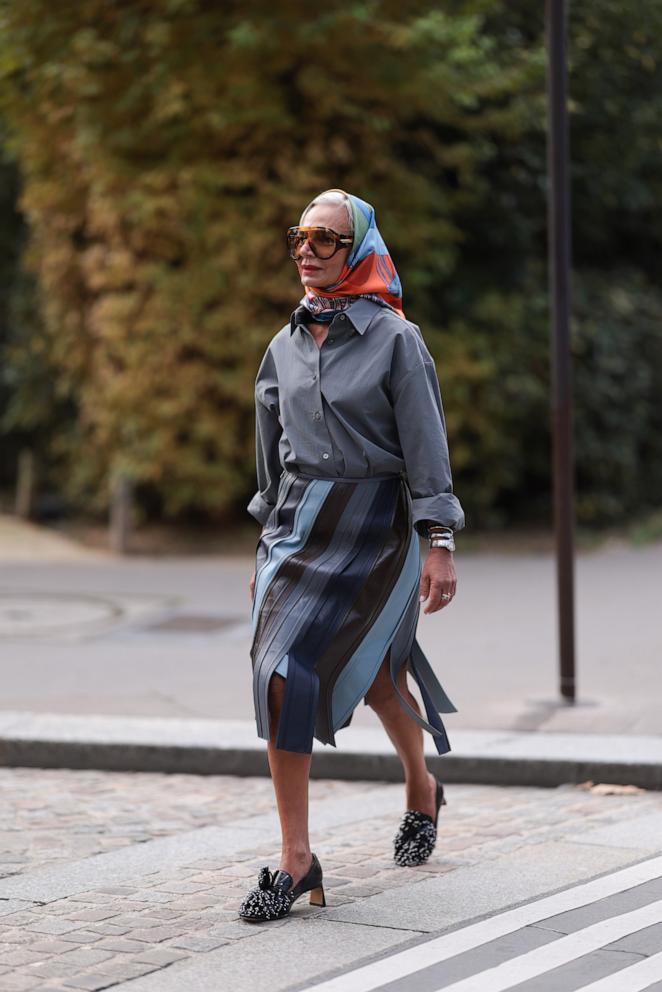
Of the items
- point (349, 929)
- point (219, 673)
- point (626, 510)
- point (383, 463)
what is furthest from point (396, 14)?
point (349, 929)

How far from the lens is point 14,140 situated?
1419 cm

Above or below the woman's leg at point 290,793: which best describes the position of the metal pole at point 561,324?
above

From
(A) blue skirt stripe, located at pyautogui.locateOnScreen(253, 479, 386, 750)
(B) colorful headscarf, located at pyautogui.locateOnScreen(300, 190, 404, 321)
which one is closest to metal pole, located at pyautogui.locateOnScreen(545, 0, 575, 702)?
(B) colorful headscarf, located at pyautogui.locateOnScreen(300, 190, 404, 321)

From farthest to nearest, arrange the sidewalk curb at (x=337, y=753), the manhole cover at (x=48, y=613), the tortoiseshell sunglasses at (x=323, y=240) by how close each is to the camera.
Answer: the manhole cover at (x=48, y=613)
the sidewalk curb at (x=337, y=753)
the tortoiseshell sunglasses at (x=323, y=240)

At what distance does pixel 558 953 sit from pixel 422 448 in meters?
1.34

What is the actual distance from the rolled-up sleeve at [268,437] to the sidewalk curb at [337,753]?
201cm

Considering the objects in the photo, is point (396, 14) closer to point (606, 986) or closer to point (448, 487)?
point (448, 487)

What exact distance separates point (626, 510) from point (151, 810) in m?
9.94

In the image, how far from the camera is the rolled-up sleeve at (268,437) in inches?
188

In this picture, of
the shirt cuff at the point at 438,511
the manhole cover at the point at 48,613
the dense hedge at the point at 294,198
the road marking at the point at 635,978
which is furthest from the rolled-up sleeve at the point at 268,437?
the dense hedge at the point at 294,198

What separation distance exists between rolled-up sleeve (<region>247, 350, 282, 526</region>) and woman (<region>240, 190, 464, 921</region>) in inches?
1.1

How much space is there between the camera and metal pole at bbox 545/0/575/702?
7.41m

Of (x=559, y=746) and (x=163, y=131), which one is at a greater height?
(x=163, y=131)

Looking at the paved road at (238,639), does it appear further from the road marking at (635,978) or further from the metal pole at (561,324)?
the road marking at (635,978)
